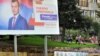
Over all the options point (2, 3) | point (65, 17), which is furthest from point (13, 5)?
point (65, 17)

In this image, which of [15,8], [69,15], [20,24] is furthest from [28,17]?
[69,15]

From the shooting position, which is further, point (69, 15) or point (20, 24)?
point (69, 15)

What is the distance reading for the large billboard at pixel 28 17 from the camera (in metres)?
12.9

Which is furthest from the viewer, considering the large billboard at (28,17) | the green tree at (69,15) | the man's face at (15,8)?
the green tree at (69,15)

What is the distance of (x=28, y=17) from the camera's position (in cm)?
1315

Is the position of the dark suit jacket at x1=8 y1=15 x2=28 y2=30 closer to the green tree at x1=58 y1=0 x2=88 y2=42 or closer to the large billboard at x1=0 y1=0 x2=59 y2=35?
the large billboard at x1=0 y1=0 x2=59 y2=35

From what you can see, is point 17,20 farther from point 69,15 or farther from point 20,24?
point 69,15

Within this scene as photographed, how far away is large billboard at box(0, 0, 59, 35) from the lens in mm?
12914

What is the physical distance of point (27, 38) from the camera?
2027cm

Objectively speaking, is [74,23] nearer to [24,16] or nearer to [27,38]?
[27,38]

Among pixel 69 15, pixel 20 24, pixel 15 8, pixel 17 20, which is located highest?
pixel 15 8

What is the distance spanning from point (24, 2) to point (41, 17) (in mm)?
754

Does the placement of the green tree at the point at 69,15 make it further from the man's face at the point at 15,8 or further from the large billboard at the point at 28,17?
the man's face at the point at 15,8

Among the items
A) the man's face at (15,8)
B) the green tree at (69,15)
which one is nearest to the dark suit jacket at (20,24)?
the man's face at (15,8)
